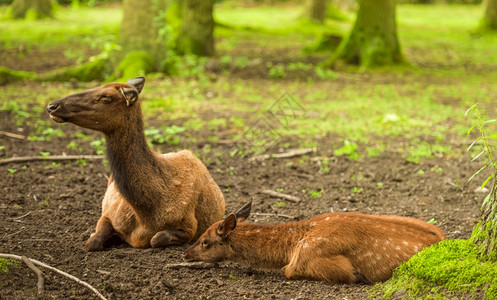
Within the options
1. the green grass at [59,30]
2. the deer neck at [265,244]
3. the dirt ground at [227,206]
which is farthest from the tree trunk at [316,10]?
the deer neck at [265,244]

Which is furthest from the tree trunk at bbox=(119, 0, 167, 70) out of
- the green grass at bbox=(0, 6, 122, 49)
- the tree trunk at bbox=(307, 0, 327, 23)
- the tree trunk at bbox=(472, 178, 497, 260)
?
the tree trunk at bbox=(307, 0, 327, 23)

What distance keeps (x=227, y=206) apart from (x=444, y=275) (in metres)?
3.11

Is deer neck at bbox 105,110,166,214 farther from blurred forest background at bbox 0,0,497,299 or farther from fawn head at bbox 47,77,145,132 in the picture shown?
blurred forest background at bbox 0,0,497,299

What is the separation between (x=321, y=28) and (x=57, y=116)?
2277 centimetres

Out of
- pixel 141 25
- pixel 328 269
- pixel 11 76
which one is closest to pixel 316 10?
pixel 141 25

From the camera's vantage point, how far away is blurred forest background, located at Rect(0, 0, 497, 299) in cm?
738

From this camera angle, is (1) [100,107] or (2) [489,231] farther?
(1) [100,107]

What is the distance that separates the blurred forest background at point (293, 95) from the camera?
24.2 ft

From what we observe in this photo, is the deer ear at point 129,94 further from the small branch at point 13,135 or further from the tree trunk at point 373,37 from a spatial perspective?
the tree trunk at point 373,37

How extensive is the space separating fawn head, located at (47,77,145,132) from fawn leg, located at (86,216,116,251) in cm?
98

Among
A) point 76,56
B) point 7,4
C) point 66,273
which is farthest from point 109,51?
point 7,4

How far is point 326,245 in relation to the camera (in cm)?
473

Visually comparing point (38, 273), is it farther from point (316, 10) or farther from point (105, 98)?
point (316, 10)

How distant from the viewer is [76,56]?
16.7 m
